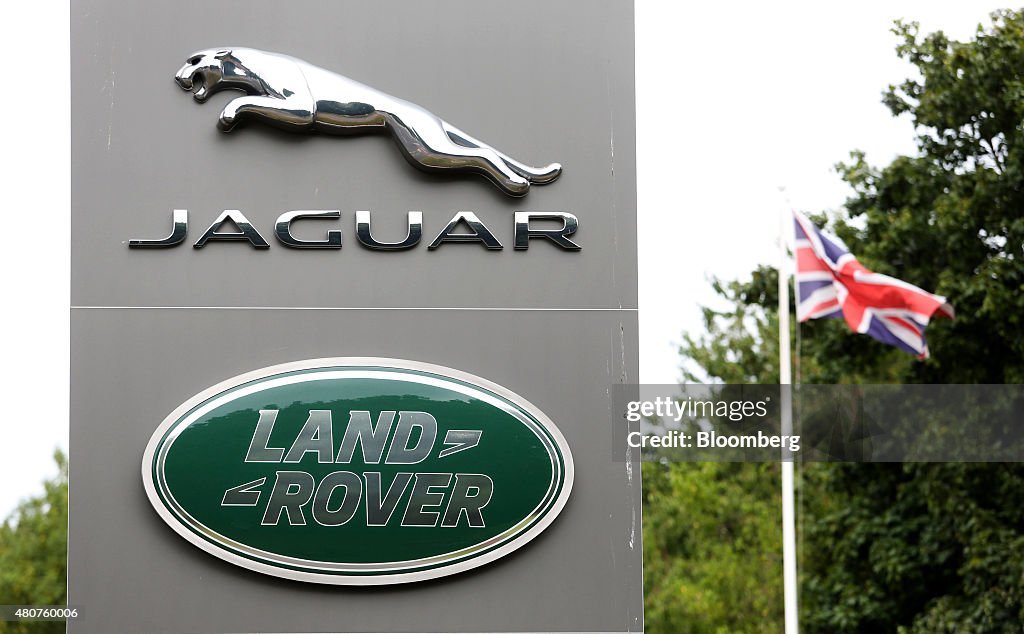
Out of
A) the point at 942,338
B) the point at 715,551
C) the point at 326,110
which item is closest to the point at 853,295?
the point at 942,338

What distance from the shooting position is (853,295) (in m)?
11.3

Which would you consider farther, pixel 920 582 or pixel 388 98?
pixel 920 582

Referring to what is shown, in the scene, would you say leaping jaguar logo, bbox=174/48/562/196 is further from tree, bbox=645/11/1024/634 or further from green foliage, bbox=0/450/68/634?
green foliage, bbox=0/450/68/634

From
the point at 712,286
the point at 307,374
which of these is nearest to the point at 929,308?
the point at 307,374

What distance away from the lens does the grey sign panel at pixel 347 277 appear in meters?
4.80

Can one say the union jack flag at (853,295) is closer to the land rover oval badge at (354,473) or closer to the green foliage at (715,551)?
the land rover oval badge at (354,473)

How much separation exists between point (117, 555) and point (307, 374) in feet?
3.40

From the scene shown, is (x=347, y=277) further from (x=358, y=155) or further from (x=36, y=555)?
(x=36, y=555)

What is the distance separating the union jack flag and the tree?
2.87 metres

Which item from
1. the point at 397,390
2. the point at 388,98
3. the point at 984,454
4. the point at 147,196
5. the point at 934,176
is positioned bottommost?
the point at 984,454

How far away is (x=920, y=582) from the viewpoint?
1611 cm

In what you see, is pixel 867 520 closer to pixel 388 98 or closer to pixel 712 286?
pixel 712 286

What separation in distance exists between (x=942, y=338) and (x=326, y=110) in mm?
11611
